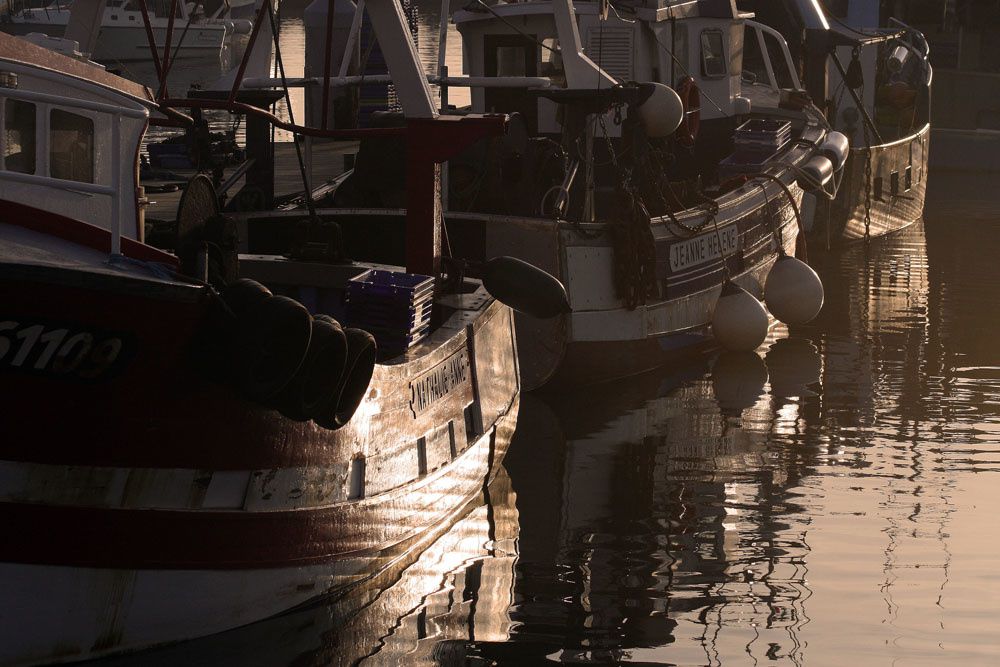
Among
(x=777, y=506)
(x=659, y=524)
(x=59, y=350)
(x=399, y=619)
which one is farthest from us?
(x=777, y=506)

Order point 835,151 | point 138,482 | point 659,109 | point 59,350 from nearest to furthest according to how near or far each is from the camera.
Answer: point 59,350 < point 138,482 < point 659,109 < point 835,151

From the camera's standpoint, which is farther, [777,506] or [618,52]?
[618,52]

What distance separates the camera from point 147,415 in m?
7.17

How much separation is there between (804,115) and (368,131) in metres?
12.5

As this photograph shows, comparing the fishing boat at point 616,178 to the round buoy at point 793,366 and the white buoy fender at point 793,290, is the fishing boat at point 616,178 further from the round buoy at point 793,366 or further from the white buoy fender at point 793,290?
the round buoy at point 793,366

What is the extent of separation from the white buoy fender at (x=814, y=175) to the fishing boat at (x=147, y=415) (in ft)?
32.7

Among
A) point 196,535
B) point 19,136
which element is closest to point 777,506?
point 196,535

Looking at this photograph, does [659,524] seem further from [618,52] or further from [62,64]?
[618,52]

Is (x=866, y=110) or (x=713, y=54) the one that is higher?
(x=866, y=110)

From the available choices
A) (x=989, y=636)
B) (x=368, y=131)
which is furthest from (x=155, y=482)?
(x=989, y=636)

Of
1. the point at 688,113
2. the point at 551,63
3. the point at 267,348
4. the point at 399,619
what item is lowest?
the point at 399,619

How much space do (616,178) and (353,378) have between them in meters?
7.39

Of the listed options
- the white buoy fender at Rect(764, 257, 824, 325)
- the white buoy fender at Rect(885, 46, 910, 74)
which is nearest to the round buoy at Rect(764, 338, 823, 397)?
the white buoy fender at Rect(764, 257, 824, 325)

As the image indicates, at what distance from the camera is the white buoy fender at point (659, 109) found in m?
14.3
